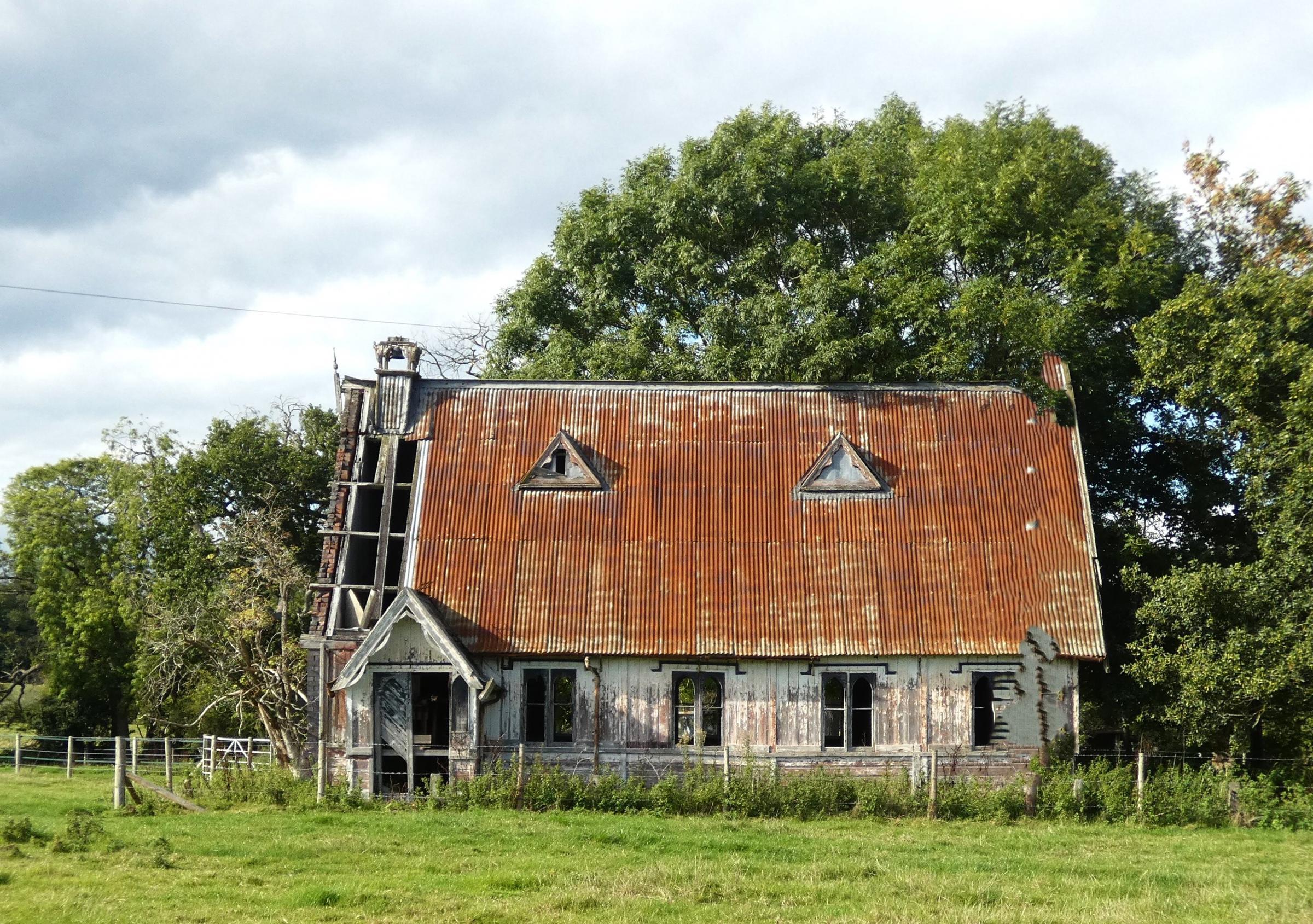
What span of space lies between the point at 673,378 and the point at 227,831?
18697mm

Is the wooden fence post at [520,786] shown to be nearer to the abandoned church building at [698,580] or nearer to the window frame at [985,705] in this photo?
the abandoned church building at [698,580]

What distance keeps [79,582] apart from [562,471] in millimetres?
30049

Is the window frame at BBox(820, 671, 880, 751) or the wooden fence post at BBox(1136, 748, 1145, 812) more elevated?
the window frame at BBox(820, 671, 880, 751)

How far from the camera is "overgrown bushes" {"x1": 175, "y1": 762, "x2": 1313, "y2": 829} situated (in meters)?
19.0

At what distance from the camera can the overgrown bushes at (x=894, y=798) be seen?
19.0 meters

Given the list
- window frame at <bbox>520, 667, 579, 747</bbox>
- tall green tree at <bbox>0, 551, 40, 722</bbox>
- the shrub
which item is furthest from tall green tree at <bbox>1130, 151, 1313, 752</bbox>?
tall green tree at <bbox>0, 551, 40, 722</bbox>

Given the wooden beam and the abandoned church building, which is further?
the abandoned church building

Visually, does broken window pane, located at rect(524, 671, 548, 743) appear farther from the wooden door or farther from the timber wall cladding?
the wooden door

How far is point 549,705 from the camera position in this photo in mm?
21766

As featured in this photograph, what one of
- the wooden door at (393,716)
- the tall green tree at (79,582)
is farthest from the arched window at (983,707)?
the tall green tree at (79,582)

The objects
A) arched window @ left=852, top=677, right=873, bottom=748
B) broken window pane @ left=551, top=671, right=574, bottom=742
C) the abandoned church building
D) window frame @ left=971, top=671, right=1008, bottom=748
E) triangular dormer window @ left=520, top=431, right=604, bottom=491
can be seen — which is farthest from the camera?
triangular dormer window @ left=520, top=431, right=604, bottom=491

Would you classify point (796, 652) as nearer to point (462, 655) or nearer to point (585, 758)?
point (585, 758)

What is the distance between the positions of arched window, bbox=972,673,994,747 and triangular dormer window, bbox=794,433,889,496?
4.45 meters

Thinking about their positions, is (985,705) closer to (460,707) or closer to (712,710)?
(712,710)
